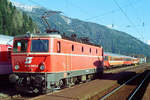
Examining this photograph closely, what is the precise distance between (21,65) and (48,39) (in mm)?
2296

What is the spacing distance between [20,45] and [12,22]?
108m

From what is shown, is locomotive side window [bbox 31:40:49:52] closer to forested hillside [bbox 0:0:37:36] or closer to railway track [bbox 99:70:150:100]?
railway track [bbox 99:70:150:100]

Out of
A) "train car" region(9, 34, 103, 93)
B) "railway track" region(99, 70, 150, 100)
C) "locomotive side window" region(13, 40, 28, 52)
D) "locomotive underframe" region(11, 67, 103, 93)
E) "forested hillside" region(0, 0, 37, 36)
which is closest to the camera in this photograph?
"locomotive underframe" region(11, 67, 103, 93)

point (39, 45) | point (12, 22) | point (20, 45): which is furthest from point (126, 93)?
point (12, 22)

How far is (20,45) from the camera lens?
12602 mm

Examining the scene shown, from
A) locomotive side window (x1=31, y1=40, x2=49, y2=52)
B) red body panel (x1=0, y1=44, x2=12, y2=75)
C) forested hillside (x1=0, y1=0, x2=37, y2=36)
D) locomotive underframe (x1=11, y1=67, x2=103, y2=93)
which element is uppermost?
forested hillside (x1=0, y1=0, x2=37, y2=36)

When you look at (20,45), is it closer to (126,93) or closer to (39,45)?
(39,45)

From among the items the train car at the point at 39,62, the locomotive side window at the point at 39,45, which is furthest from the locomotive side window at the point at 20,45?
the locomotive side window at the point at 39,45

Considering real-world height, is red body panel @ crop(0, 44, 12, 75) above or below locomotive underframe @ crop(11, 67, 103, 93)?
above

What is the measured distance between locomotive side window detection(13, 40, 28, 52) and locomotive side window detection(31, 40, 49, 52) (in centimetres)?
48

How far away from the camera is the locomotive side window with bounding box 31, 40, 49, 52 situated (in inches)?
475

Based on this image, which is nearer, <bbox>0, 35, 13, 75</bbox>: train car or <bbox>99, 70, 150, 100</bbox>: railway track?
<bbox>99, 70, 150, 100</bbox>: railway track

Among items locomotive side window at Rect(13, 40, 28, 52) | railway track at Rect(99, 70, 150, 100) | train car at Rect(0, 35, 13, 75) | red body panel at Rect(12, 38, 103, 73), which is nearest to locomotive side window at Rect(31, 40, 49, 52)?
red body panel at Rect(12, 38, 103, 73)

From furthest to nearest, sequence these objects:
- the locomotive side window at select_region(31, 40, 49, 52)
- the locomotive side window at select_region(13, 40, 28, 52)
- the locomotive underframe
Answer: the locomotive side window at select_region(13, 40, 28, 52)
the locomotive side window at select_region(31, 40, 49, 52)
the locomotive underframe
